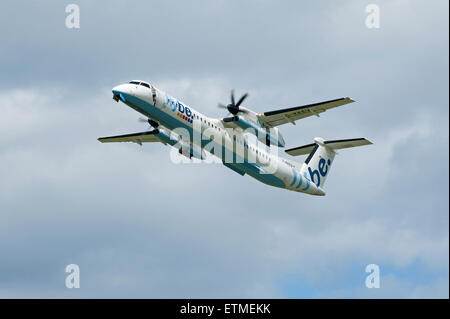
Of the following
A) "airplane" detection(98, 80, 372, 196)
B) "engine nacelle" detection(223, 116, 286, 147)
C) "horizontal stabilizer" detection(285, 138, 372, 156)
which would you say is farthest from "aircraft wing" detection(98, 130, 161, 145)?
"horizontal stabilizer" detection(285, 138, 372, 156)

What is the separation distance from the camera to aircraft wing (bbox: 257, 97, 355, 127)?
39.4 meters

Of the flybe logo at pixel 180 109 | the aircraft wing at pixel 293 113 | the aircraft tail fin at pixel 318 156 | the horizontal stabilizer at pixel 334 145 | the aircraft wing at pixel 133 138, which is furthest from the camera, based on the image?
the aircraft tail fin at pixel 318 156

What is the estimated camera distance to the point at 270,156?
43.4 meters

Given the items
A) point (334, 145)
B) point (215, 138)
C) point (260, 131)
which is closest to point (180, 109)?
point (215, 138)

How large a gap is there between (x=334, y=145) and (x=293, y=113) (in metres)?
6.99

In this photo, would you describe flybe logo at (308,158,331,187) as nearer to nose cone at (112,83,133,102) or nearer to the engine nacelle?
the engine nacelle

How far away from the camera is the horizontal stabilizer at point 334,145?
4399 centimetres

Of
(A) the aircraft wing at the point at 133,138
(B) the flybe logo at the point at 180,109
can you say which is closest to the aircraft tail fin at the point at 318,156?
(A) the aircraft wing at the point at 133,138

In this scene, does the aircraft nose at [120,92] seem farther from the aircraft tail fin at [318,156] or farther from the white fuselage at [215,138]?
the aircraft tail fin at [318,156]
